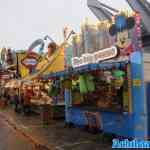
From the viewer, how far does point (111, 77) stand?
12312 millimetres

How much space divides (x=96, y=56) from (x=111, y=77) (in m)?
1.19

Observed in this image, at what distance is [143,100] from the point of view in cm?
1112

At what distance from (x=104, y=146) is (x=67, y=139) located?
1.99 metres

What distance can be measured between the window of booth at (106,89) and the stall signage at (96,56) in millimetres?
527

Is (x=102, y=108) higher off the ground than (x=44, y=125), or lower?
higher

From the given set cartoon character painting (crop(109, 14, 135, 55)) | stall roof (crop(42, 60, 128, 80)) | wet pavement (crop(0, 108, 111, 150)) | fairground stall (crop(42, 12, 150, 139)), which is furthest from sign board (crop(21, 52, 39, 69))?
cartoon character painting (crop(109, 14, 135, 55))

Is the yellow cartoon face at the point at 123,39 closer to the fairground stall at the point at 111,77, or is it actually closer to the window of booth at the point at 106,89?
the fairground stall at the point at 111,77

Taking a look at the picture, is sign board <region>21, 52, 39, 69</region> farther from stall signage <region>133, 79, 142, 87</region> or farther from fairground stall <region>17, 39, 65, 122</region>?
stall signage <region>133, 79, 142, 87</region>

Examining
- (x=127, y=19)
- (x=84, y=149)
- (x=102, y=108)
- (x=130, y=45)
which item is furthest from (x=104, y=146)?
(x=127, y=19)

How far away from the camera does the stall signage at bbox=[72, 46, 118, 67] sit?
39.0ft

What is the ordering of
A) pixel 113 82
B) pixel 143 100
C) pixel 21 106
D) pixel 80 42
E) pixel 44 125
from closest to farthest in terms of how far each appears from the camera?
pixel 143 100 → pixel 113 82 → pixel 80 42 → pixel 44 125 → pixel 21 106

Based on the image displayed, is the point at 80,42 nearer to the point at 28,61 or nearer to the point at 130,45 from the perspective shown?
the point at 130,45

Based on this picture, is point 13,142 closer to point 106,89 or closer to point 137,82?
point 106,89

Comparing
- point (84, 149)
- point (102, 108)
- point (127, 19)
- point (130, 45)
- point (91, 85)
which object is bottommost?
point (84, 149)
